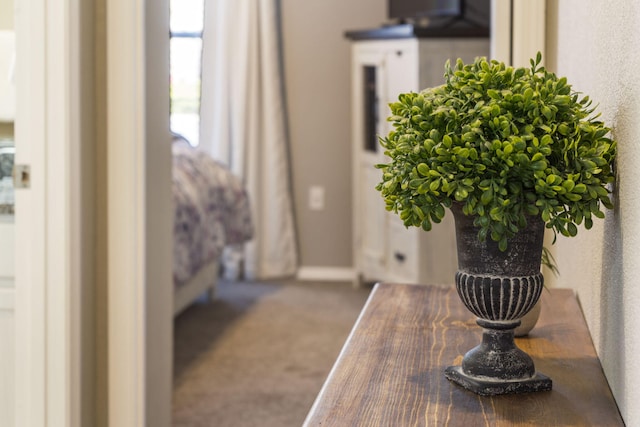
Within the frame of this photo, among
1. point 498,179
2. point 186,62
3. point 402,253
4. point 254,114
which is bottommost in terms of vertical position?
point 402,253

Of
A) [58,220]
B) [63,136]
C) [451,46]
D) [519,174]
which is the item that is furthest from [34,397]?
[451,46]

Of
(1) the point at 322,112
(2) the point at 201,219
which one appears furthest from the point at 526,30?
(1) the point at 322,112

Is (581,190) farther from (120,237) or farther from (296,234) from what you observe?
(296,234)

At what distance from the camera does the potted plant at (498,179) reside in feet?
3.63

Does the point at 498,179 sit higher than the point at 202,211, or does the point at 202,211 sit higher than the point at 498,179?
the point at 498,179

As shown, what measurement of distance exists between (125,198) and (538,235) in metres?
1.27

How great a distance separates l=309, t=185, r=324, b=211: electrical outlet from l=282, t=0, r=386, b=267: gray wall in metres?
0.03

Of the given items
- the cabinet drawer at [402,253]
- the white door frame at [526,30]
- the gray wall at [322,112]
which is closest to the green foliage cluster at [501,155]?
the white door frame at [526,30]

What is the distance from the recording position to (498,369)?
3.93ft

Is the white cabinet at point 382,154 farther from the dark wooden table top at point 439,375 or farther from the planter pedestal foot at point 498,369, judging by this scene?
the planter pedestal foot at point 498,369

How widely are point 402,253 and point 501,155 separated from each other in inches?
163

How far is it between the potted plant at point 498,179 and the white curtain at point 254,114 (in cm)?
478

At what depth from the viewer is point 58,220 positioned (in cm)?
207

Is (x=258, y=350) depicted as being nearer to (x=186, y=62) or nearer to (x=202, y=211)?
(x=202, y=211)
